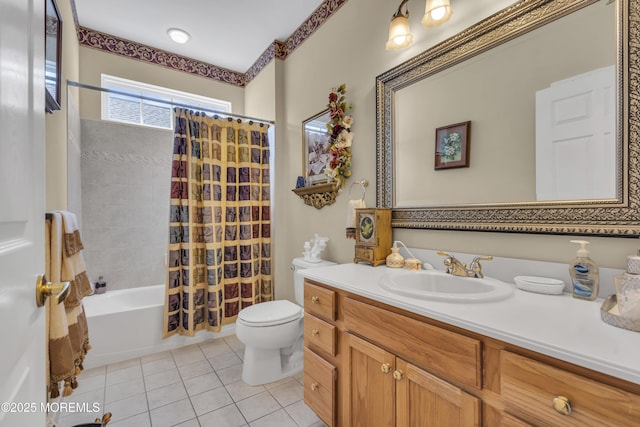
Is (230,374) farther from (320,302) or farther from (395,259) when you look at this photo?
(395,259)

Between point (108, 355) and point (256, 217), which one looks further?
point (256, 217)

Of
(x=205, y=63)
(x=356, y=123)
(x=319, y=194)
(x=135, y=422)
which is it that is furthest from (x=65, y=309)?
(x=205, y=63)

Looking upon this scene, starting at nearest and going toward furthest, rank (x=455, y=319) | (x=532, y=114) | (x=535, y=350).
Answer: (x=535, y=350), (x=455, y=319), (x=532, y=114)

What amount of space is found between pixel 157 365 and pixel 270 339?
0.98m

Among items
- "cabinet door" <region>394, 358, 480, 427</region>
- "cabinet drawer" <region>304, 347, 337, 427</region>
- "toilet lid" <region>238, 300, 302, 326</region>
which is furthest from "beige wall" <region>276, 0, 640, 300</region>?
"cabinet drawer" <region>304, 347, 337, 427</region>

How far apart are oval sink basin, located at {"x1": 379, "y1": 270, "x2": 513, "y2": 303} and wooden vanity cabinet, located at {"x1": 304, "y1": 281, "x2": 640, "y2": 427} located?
0.08m

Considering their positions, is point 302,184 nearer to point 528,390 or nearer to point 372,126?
point 372,126

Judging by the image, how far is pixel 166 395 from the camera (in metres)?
1.72

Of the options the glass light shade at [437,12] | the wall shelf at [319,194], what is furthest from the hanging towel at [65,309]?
the glass light shade at [437,12]

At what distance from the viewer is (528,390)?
26.0 inches

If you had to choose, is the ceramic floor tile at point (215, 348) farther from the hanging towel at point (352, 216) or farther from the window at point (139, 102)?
the window at point (139, 102)

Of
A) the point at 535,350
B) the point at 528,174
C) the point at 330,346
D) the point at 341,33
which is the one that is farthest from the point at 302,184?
the point at 535,350

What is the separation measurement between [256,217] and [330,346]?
162cm

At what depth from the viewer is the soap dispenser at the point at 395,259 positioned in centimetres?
144
